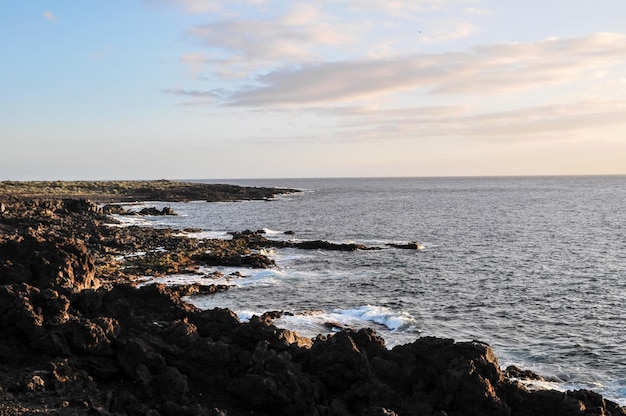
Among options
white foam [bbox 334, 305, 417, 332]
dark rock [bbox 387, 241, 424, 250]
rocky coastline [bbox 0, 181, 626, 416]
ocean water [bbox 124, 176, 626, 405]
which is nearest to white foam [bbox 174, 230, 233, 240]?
ocean water [bbox 124, 176, 626, 405]

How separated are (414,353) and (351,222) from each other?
8301 centimetres

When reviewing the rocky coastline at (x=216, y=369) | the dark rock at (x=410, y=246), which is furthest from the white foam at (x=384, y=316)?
the dark rock at (x=410, y=246)

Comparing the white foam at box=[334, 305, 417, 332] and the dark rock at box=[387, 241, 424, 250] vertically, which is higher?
the dark rock at box=[387, 241, 424, 250]

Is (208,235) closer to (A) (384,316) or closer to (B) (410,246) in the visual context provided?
(B) (410,246)

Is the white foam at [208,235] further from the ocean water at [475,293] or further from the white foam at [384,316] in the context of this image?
the white foam at [384,316]

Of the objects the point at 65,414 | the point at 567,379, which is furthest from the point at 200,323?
the point at 567,379

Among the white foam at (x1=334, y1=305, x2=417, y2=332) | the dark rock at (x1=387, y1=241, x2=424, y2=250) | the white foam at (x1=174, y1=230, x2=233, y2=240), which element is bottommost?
the white foam at (x1=334, y1=305, x2=417, y2=332)

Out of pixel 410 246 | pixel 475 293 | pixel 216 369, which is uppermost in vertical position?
pixel 216 369

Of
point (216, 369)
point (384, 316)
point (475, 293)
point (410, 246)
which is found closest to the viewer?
point (216, 369)

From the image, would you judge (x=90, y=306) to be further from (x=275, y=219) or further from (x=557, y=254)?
(x=275, y=219)

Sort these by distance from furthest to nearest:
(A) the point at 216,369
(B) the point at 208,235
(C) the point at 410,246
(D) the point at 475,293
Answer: (B) the point at 208,235
(C) the point at 410,246
(D) the point at 475,293
(A) the point at 216,369

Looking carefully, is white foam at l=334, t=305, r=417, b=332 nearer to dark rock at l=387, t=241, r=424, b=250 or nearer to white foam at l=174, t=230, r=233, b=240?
dark rock at l=387, t=241, r=424, b=250

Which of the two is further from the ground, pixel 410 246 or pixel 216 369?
pixel 216 369

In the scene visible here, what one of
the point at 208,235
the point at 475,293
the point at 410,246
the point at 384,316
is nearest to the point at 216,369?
the point at 384,316
